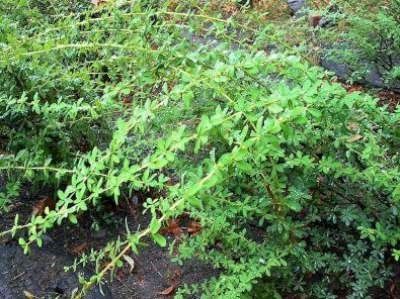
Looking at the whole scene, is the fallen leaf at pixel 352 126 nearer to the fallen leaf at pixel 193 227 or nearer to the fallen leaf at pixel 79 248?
the fallen leaf at pixel 193 227

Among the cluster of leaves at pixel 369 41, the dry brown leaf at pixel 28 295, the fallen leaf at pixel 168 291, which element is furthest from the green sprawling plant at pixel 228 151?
the cluster of leaves at pixel 369 41

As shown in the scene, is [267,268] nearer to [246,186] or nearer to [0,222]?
[246,186]

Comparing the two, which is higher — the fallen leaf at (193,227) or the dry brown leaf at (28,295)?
the dry brown leaf at (28,295)

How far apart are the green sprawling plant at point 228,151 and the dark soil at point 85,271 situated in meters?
0.18

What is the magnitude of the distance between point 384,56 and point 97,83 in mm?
2376

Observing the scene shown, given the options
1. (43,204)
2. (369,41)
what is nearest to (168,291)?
(43,204)

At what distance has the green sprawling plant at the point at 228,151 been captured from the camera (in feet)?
7.21

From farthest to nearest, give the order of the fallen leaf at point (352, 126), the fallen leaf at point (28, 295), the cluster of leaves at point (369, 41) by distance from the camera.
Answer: the cluster of leaves at point (369, 41) → the fallen leaf at point (28, 295) → the fallen leaf at point (352, 126)

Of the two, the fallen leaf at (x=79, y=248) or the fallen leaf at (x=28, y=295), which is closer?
the fallen leaf at (x=28, y=295)


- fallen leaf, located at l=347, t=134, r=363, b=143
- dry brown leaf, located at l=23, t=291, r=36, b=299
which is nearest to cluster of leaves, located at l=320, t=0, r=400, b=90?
fallen leaf, located at l=347, t=134, r=363, b=143

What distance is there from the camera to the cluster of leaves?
4086 millimetres

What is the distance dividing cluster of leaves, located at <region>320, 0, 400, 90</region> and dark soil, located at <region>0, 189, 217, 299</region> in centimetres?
202

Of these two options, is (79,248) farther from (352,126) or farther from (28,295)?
(352,126)

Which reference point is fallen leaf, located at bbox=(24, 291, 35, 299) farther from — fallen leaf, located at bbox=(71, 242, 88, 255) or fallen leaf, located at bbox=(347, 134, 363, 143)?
fallen leaf, located at bbox=(347, 134, 363, 143)
